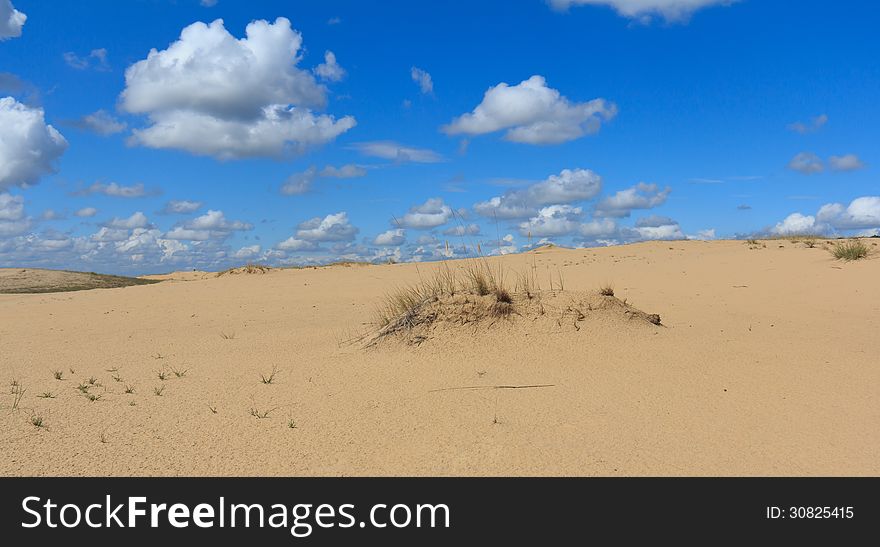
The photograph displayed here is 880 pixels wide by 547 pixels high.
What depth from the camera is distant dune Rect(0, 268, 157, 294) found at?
14.5m

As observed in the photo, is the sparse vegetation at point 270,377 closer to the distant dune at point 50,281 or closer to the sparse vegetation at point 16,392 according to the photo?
the sparse vegetation at point 16,392

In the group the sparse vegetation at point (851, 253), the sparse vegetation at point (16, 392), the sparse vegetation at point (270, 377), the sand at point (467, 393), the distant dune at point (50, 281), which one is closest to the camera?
the sand at point (467, 393)

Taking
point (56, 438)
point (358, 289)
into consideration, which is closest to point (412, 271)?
point (358, 289)

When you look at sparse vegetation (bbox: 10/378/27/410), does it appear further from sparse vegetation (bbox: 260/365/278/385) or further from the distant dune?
the distant dune

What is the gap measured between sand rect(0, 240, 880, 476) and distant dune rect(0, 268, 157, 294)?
6653 mm

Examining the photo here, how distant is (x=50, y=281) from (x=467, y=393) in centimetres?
1470

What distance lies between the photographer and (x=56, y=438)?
3.55 m

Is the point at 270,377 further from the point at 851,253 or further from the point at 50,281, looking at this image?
the point at 50,281

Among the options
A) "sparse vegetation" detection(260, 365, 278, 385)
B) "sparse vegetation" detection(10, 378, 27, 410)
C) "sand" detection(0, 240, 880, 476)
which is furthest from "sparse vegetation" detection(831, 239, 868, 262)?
"sparse vegetation" detection(10, 378, 27, 410)

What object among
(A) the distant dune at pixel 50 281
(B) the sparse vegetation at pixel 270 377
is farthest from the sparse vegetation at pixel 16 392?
(A) the distant dune at pixel 50 281

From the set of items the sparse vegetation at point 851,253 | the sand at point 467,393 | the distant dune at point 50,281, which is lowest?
the sand at point 467,393

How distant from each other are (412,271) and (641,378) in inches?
398

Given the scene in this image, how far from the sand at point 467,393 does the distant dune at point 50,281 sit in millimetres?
6653

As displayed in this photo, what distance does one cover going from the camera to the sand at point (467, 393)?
3.27 meters
